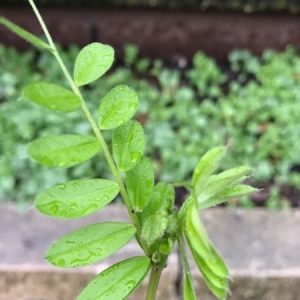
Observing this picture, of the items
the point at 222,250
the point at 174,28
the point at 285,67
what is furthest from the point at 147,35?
the point at 222,250

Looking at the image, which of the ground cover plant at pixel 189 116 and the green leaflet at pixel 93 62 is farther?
the ground cover plant at pixel 189 116

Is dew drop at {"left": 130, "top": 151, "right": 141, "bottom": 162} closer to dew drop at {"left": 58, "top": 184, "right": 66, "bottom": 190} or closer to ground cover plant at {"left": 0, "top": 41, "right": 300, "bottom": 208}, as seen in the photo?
dew drop at {"left": 58, "top": 184, "right": 66, "bottom": 190}

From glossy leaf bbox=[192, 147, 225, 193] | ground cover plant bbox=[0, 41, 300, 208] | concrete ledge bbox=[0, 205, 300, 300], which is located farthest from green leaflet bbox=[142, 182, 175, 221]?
ground cover plant bbox=[0, 41, 300, 208]

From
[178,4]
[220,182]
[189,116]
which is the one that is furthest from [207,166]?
[178,4]

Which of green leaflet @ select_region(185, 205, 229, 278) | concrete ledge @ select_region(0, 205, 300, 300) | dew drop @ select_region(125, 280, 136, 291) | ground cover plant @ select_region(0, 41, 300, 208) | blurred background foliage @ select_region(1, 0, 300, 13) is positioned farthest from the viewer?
blurred background foliage @ select_region(1, 0, 300, 13)

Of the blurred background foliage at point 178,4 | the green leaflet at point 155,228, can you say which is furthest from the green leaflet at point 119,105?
the blurred background foliage at point 178,4

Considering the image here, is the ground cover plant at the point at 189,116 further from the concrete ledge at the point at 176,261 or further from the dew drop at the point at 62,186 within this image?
the dew drop at the point at 62,186

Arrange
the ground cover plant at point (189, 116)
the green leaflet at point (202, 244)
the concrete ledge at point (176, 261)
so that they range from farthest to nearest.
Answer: the ground cover plant at point (189, 116), the concrete ledge at point (176, 261), the green leaflet at point (202, 244)
